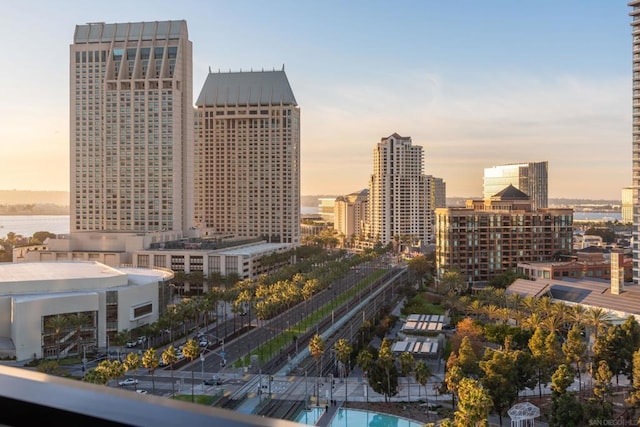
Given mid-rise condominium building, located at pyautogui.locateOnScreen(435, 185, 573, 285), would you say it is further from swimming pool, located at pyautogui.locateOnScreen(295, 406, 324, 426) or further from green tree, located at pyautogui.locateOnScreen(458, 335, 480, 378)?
swimming pool, located at pyautogui.locateOnScreen(295, 406, 324, 426)

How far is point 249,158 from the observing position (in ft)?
167

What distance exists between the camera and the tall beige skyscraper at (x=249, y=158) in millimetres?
50000

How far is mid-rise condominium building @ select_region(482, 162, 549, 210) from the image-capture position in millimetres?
82125

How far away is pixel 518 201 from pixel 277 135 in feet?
68.3

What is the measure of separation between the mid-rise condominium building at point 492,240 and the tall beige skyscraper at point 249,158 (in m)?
18.2

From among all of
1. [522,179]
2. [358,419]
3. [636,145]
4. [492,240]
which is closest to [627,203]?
[522,179]

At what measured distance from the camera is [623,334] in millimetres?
16438

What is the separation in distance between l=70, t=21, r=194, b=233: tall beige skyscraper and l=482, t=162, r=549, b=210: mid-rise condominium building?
173ft

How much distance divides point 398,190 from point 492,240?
80.7ft

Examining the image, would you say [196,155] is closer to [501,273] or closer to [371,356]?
[501,273]

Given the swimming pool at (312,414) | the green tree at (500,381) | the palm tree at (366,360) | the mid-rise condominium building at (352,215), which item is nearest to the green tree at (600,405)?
the green tree at (500,381)

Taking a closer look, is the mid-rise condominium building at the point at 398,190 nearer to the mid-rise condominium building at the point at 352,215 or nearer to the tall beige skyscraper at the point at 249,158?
the tall beige skyscraper at the point at 249,158

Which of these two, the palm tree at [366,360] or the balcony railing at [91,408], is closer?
the balcony railing at [91,408]

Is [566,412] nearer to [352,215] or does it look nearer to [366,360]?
[366,360]
